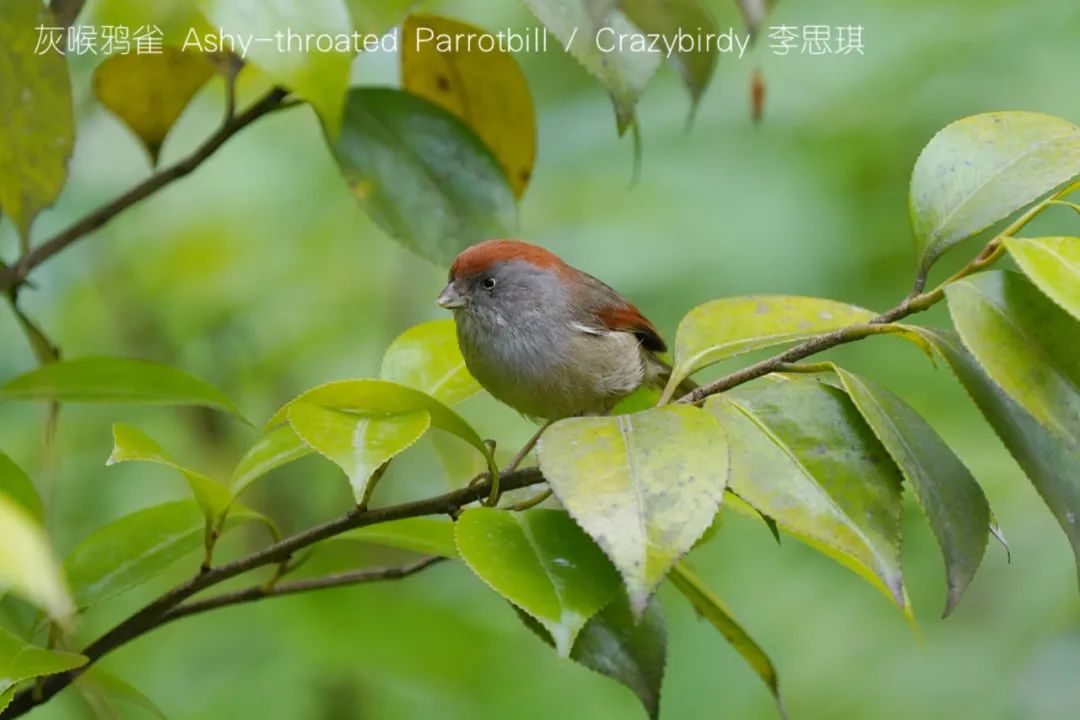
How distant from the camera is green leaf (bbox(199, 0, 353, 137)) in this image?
46.4 inches

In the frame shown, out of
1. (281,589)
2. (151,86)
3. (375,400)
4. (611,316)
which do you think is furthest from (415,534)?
(611,316)

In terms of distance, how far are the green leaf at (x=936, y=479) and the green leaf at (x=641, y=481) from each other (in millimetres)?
157

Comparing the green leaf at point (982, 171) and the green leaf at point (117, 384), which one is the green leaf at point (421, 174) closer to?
the green leaf at point (117, 384)

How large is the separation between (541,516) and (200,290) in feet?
6.65

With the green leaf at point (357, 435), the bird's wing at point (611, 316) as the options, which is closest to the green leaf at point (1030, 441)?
the green leaf at point (357, 435)

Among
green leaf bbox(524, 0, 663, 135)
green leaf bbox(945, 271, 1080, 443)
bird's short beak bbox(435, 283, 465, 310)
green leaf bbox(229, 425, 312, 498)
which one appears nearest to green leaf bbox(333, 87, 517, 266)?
green leaf bbox(524, 0, 663, 135)

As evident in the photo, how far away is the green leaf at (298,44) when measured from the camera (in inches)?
46.4

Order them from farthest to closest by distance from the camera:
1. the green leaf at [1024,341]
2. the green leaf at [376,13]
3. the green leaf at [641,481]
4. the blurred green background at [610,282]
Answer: the blurred green background at [610,282] < the green leaf at [376,13] < the green leaf at [1024,341] < the green leaf at [641,481]

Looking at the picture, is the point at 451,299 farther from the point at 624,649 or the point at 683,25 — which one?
the point at 624,649

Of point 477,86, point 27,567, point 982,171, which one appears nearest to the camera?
point 27,567

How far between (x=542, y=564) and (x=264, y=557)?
30cm

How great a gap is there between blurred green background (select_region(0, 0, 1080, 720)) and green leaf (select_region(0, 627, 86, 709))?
1.00 m

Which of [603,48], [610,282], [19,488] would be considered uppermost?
[603,48]

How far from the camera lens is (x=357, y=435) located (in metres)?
1.10
